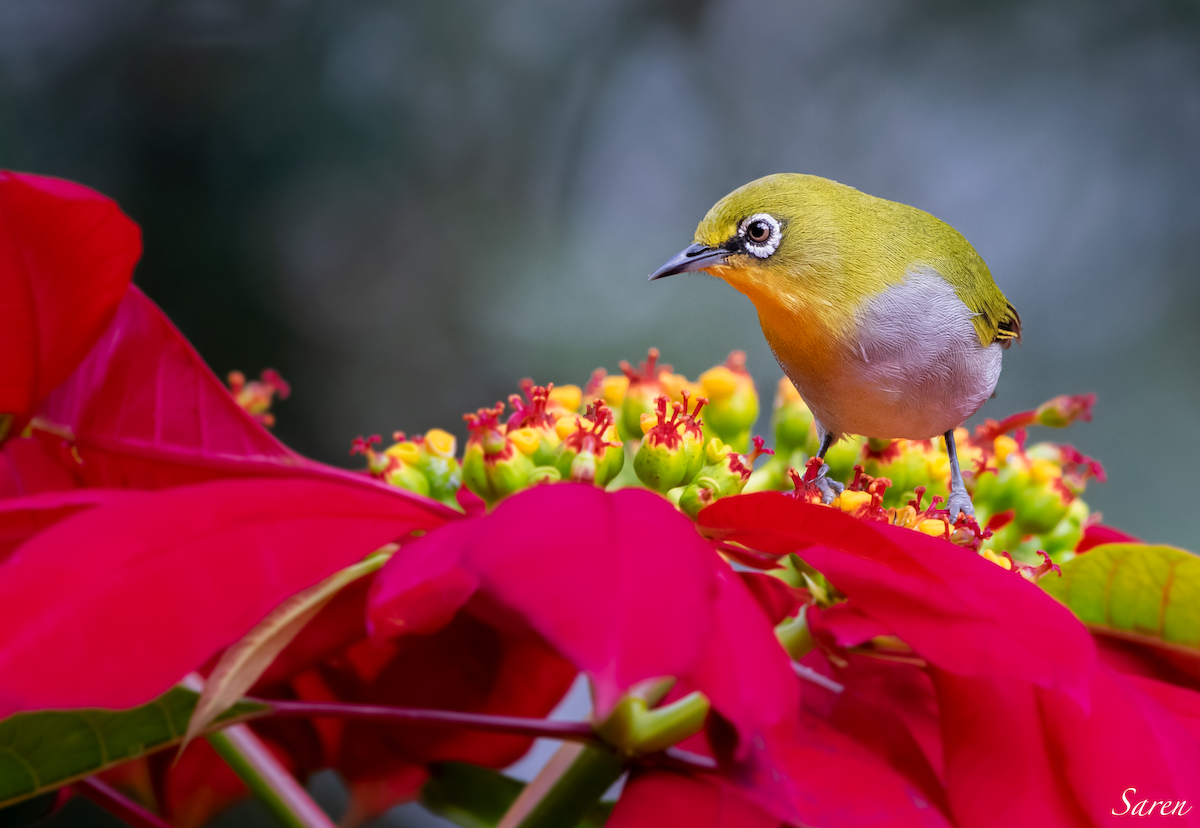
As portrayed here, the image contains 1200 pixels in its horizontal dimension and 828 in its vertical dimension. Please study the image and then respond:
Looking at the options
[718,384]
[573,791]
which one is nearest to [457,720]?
A: [573,791]

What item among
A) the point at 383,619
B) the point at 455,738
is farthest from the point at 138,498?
the point at 455,738

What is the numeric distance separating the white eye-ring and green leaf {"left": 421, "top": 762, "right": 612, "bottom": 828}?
0.52 feet

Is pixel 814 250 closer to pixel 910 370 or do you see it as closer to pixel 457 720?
pixel 910 370

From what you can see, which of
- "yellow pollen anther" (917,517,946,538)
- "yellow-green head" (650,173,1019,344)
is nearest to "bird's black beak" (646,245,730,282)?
"yellow-green head" (650,173,1019,344)

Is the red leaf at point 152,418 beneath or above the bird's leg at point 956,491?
beneath

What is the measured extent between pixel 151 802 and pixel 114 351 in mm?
132

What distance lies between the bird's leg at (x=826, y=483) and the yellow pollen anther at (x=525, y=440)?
6 cm

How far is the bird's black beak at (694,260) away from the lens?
0.91 feet

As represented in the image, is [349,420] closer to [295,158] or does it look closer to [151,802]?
[295,158]

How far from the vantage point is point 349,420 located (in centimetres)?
79

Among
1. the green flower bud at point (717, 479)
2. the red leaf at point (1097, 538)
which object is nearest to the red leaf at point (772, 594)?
the green flower bud at point (717, 479)

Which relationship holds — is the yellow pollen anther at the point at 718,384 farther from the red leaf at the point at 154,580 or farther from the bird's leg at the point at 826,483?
the red leaf at the point at 154,580

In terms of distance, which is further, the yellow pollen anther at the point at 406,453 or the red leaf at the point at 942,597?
the yellow pollen anther at the point at 406,453

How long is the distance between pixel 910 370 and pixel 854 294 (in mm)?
32
